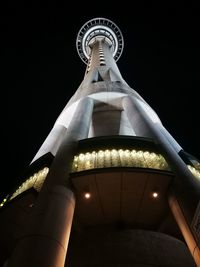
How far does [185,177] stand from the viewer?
13.2 meters

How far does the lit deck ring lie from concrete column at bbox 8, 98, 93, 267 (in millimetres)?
62133

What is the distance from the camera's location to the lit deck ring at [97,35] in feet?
236

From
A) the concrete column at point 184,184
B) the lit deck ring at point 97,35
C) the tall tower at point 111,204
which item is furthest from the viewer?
the lit deck ring at point 97,35

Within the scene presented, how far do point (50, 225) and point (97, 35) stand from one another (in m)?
69.5

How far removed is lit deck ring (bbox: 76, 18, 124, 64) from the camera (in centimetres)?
7206

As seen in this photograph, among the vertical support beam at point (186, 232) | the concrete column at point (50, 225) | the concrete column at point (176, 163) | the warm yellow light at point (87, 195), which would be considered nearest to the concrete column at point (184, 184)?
the concrete column at point (176, 163)

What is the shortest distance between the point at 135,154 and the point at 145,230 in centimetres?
467

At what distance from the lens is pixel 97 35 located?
→ 72.4m

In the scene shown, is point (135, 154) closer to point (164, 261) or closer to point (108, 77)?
point (164, 261)

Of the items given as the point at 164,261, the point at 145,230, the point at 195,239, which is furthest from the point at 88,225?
the point at 195,239

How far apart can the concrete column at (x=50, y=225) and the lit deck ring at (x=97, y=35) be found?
204 ft

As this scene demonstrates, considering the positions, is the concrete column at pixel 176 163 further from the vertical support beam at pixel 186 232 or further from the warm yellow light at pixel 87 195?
the warm yellow light at pixel 87 195

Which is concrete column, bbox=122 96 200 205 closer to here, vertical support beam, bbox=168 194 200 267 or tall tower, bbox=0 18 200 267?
tall tower, bbox=0 18 200 267

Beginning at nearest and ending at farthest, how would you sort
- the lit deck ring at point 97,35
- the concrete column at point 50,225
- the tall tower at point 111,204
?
the concrete column at point 50,225 → the tall tower at point 111,204 → the lit deck ring at point 97,35
